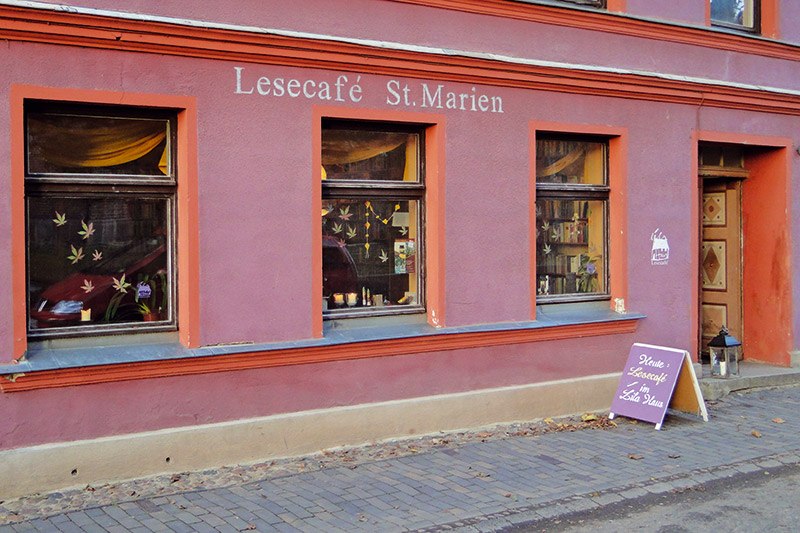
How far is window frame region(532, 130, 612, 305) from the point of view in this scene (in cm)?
979

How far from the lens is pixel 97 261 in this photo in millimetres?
7422

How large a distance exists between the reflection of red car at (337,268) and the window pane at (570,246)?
7.32 ft

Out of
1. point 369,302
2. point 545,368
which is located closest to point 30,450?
point 369,302

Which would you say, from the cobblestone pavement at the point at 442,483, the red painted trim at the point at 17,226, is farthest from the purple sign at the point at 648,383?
the red painted trim at the point at 17,226

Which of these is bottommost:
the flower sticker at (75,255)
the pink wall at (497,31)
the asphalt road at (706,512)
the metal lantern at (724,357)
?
the asphalt road at (706,512)

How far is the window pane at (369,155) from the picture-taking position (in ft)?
28.0

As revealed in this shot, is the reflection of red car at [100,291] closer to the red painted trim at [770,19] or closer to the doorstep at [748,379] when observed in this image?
the doorstep at [748,379]

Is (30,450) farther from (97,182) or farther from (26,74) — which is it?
(26,74)

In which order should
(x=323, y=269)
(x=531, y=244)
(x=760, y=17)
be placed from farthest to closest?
(x=760, y=17) → (x=531, y=244) → (x=323, y=269)

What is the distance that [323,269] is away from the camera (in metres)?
A: 8.51

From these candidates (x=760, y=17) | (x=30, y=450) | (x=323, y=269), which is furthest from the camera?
(x=760, y=17)

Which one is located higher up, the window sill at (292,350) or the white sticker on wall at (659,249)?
the white sticker on wall at (659,249)

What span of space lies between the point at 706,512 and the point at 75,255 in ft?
16.9

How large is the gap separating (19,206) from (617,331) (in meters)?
6.26
